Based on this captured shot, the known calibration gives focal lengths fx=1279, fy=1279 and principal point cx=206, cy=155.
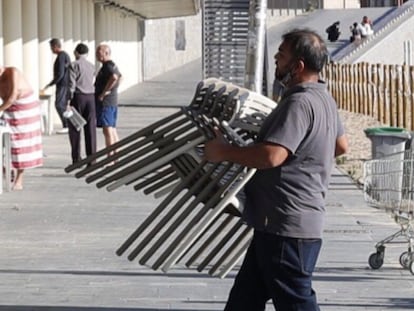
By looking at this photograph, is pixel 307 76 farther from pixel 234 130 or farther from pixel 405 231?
pixel 405 231

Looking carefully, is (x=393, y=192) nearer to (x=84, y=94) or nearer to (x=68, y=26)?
(x=84, y=94)

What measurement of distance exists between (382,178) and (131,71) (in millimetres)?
40934

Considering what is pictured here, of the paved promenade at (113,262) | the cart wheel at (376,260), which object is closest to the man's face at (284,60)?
the paved promenade at (113,262)

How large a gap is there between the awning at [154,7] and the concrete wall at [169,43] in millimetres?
2834

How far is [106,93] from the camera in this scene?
55.6 ft

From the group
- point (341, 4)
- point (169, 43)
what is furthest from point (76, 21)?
point (341, 4)

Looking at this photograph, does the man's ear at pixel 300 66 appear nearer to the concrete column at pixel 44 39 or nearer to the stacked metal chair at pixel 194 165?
the stacked metal chair at pixel 194 165

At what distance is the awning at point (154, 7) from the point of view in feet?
132

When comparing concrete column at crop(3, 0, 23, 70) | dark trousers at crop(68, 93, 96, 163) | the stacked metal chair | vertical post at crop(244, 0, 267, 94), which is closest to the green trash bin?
dark trousers at crop(68, 93, 96, 163)

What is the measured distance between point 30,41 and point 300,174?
20.2 metres

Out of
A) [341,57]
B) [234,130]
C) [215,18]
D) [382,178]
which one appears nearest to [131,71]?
[341,57]

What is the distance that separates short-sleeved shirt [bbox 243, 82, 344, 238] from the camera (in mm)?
5762

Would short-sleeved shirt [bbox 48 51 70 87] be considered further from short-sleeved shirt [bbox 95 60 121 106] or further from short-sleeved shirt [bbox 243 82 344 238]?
short-sleeved shirt [bbox 243 82 344 238]

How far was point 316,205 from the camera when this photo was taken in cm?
589
